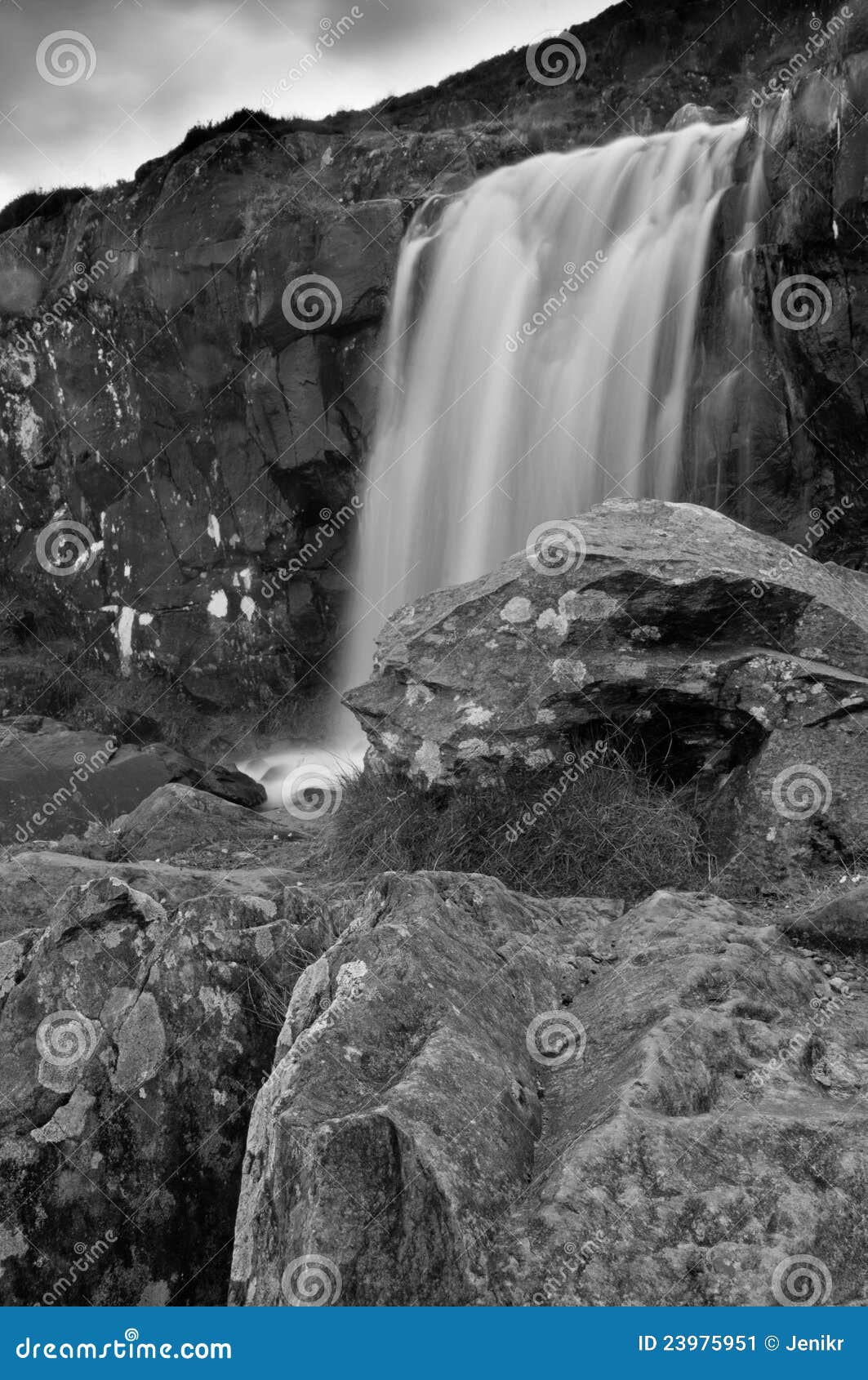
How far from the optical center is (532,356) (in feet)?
43.3

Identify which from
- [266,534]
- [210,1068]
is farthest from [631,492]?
[210,1068]

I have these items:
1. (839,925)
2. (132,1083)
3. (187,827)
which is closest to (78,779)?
(187,827)

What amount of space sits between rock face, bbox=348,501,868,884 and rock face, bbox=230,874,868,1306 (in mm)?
2215

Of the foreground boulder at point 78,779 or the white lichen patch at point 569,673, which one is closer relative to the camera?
the white lichen patch at point 569,673

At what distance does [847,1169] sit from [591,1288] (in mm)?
612

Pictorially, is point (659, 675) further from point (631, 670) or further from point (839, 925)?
point (839, 925)

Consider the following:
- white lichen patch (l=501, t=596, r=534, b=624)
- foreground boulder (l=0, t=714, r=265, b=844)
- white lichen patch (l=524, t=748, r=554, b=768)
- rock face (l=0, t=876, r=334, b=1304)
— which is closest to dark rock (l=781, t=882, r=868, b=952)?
rock face (l=0, t=876, r=334, b=1304)

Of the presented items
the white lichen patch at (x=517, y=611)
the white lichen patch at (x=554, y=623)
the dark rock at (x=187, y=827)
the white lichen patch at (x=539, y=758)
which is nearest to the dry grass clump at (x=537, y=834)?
the white lichen patch at (x=539, y=758)

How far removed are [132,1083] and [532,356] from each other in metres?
11.2

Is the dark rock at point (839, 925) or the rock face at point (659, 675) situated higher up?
the rock face at point (659, 675)

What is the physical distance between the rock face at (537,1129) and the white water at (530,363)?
28.3ft

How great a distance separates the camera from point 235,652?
53.8ft

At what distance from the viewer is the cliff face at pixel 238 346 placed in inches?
608

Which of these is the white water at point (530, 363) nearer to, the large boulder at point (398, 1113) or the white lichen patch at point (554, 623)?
the white lichen patch at point (554, 623)
